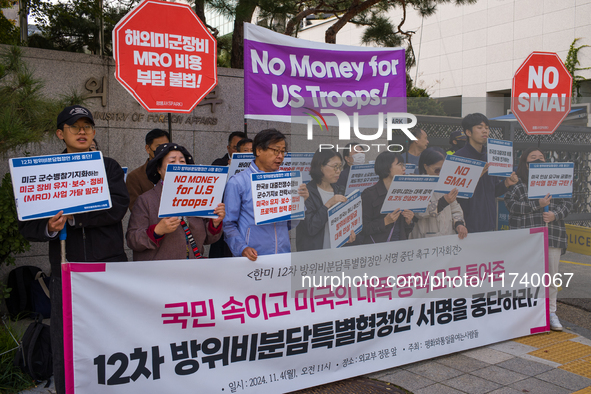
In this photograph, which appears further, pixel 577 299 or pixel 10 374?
pixel 577 299

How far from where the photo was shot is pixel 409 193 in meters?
4.29

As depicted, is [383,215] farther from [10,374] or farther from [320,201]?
[10,374]

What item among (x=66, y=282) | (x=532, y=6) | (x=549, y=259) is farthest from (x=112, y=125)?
(x=532, y=6)

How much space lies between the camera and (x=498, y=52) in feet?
86.7

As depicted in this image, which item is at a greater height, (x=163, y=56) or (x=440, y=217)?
(x=163, y=56)

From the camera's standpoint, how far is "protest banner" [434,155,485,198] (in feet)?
14.7

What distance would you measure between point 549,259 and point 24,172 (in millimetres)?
4677

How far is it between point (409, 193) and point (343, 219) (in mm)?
637

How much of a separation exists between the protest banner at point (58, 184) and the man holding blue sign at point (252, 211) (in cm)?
91

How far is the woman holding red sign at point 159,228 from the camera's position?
3303 millimetres

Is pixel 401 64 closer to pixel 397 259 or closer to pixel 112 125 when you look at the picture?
pixel 397 259

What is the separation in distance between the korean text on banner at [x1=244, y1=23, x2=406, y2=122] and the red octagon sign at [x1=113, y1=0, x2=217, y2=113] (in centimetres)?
76

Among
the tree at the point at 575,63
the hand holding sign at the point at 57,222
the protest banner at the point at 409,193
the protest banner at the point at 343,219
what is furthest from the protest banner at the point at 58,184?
the tree at the point at 575,63

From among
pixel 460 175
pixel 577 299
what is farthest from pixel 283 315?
Result: pixel 577 299
